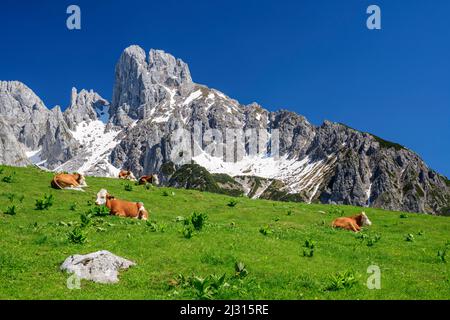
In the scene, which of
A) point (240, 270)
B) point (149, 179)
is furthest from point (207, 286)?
point (149, 179)

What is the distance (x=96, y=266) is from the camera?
1669cm

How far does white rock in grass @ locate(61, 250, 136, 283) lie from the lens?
16344 millimetres

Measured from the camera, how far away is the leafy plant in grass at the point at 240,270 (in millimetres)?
16862

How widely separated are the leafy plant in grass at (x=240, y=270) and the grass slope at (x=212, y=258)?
0.27 m

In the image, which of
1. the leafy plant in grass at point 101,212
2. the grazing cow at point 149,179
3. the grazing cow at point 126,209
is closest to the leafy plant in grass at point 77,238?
the leafy plant in grass at point 101,212

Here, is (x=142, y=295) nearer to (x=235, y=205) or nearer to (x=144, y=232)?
(x=144, y=232)

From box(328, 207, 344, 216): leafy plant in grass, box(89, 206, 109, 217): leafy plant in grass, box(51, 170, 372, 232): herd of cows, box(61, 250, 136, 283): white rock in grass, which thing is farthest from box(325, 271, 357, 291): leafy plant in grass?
box(328, 207, 344, 216): leafy plant in grass

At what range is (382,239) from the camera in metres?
27.6

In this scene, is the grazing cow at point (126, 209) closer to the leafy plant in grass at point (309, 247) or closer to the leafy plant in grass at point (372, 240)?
the leafy plant in grass at point (309, 247)

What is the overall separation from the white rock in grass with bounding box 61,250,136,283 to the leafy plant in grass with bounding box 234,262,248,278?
4035 millimetres

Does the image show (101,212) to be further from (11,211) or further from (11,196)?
(11,196)
